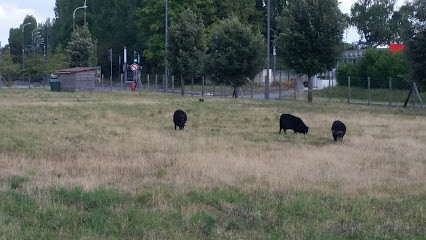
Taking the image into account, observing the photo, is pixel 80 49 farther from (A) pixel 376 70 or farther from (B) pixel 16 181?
(B) pixel 16 181

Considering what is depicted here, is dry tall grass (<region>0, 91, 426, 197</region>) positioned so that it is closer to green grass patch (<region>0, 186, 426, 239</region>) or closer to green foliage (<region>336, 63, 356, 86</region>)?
green grass patch (<region>0, 186, 426, 239</region>)

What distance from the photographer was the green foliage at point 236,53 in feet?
150

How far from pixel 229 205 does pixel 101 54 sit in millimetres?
88243

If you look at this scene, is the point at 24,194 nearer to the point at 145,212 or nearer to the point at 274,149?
the point at 145,212

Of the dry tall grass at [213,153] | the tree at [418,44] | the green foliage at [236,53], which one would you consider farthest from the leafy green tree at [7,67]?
the tree at [418,44]

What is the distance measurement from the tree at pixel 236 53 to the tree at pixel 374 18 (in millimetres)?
46173

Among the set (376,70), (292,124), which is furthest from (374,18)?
(292,124)

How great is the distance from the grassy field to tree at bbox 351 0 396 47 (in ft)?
230

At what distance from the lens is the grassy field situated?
25.5ft

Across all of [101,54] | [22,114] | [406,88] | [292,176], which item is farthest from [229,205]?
[101,54]

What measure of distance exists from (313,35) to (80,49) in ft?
116

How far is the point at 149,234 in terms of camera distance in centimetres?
738

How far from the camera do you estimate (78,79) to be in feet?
179

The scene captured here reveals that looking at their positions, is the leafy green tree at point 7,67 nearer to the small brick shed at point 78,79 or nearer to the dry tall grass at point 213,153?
the small brick shed at point 78,79
